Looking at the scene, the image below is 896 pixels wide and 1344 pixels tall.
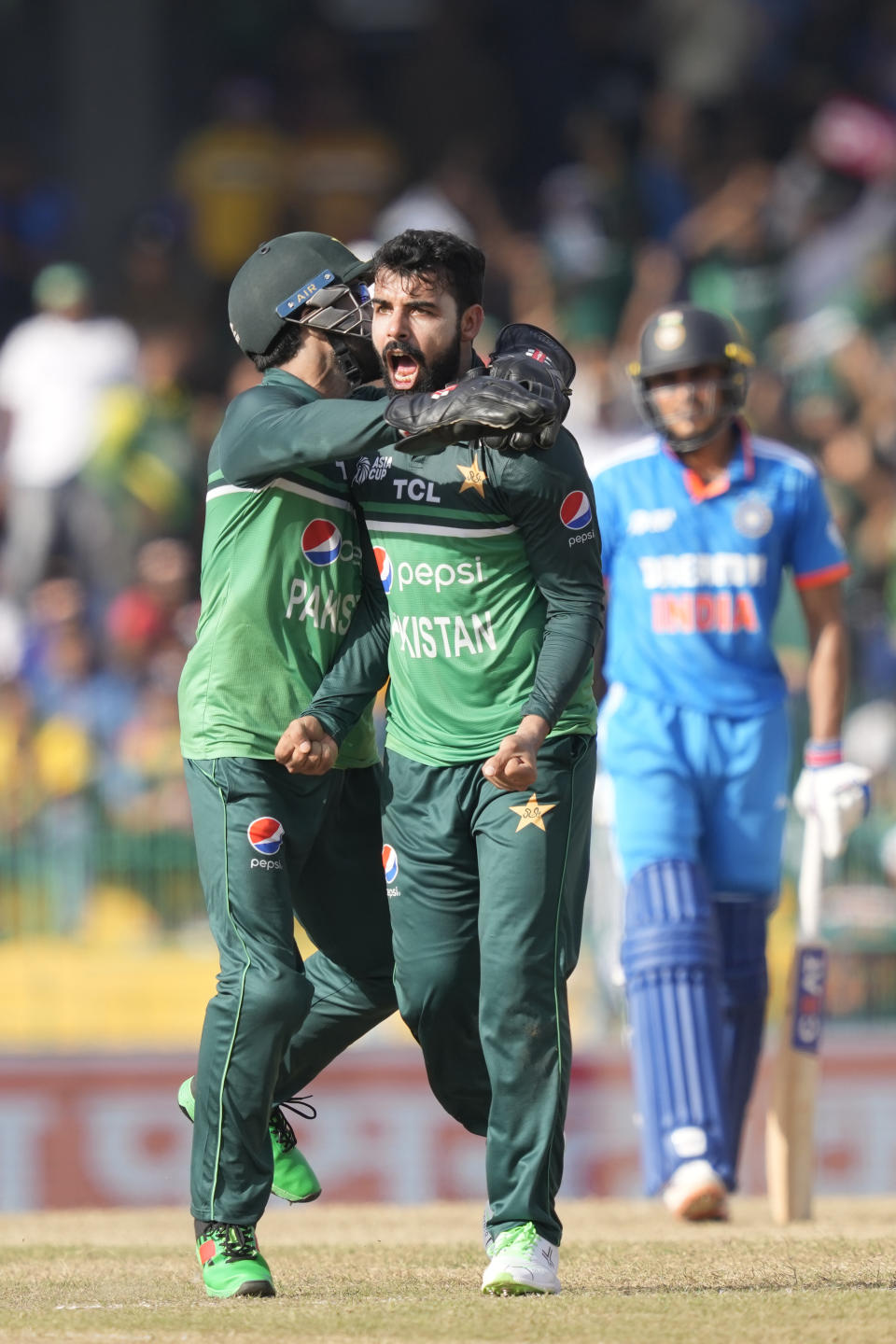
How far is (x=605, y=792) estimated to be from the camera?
7637mm

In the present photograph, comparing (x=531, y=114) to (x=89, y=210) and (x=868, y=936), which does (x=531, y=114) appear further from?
(x=868, y=936)

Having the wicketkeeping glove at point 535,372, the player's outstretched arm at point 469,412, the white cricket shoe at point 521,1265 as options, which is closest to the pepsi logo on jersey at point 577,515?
the wicketkeeping glove at point 535,372

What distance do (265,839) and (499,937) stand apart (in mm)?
567

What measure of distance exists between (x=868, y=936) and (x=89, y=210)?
27.7 feet

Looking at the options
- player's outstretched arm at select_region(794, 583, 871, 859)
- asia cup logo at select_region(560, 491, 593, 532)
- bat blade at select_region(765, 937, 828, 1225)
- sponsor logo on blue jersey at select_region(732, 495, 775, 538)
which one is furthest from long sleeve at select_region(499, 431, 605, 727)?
bat blade at select_region(765, 937, 828, 1225)

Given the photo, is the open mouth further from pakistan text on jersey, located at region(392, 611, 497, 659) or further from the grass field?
the grass field

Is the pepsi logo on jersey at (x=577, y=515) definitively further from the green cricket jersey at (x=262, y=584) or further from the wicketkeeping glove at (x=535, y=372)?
the green cricket jersey at (x=262, y=584)

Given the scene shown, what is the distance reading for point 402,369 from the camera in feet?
17.0

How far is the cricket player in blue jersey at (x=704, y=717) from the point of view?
7.06 metres

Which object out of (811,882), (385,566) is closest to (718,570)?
(811,882)

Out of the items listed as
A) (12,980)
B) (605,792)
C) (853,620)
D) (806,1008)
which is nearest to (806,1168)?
(806,1008)

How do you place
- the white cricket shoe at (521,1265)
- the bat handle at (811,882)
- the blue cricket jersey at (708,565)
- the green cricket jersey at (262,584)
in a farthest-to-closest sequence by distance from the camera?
the bat handle at (811,882) → the blue cricket jersey at (708,565) → the green cricket jersey at (262,584) → the white cricket shoe at (521,1265)

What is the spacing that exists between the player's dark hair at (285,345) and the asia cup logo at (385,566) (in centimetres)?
51

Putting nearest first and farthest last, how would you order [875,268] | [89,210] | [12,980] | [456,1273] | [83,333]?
[456,1273] → [12,980] → [83,333] → [875,268] → [89,210]
